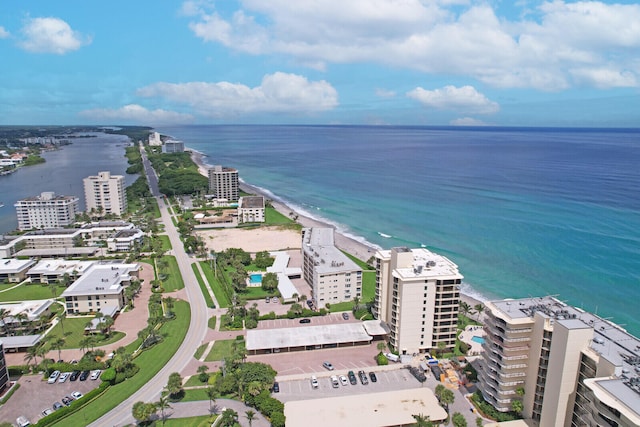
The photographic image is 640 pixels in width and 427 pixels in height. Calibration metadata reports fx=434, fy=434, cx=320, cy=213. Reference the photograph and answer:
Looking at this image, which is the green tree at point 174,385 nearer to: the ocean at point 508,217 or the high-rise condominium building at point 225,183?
the ocean at point 508,217

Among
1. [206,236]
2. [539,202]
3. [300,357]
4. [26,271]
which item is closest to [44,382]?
[300,357]

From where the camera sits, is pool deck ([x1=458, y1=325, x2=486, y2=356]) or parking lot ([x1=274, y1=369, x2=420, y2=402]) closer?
parking lot ([x1=274, y1=369, x2=420, y2=402])

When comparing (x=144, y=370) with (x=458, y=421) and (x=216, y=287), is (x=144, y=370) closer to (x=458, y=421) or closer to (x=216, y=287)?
(x=216, y=287)

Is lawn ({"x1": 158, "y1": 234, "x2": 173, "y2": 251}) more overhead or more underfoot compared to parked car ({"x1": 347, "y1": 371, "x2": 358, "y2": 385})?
more overhead

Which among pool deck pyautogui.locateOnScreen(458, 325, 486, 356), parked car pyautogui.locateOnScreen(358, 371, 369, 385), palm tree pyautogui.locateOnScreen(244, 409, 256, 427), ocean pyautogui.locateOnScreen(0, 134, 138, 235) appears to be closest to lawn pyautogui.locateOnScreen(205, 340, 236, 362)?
palm tree pyautogui.locateOnScreen(244, 409, 256, 427)

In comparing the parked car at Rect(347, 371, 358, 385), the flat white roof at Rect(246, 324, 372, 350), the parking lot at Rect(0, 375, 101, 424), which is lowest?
the parking lot at Rect(0, 375, 101, 424)

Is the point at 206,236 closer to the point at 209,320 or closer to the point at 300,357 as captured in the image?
the point at 209,320

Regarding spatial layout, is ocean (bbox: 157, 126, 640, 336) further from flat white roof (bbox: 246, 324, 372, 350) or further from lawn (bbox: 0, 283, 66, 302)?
lawn (bbox: 0, 283, 66, 302)
